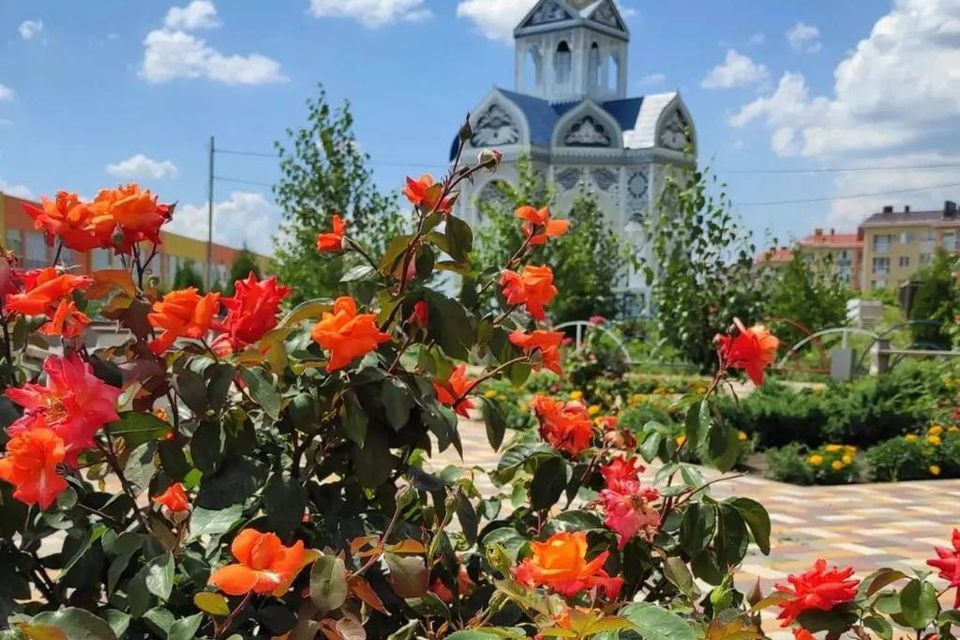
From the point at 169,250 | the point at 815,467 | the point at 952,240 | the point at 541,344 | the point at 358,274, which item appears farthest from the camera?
the point at 952,240

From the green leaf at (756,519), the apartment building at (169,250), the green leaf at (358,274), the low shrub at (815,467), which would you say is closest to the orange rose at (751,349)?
the green leaf at (756,519)

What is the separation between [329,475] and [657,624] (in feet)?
2.15

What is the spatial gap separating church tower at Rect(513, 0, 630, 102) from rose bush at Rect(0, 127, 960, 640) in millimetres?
31816

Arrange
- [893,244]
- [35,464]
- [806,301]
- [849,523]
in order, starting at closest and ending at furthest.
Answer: [35,464] → [849,523] → [806,301] → [893,244]

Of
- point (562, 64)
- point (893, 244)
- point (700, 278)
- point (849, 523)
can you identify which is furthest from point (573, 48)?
point (893, 244)

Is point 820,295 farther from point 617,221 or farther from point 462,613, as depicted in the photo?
point 462,613

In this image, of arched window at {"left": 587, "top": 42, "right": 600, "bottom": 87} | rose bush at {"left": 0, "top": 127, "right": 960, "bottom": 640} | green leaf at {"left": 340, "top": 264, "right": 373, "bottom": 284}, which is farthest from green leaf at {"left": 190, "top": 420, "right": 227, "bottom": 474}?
arched window at {"left": 587, "top": 42, "right": 600, "bottom": 87}

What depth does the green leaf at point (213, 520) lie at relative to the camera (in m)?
1.40

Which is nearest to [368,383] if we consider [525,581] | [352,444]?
[352,444]

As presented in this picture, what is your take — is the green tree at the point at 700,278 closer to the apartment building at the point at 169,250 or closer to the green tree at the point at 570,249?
the green tree at the point at 570,249

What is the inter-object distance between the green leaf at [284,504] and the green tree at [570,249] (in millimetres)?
16880

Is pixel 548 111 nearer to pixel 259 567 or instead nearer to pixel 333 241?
pixel 333 241

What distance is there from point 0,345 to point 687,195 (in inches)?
410

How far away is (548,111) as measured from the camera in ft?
106
